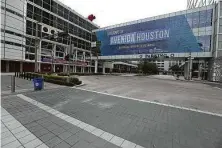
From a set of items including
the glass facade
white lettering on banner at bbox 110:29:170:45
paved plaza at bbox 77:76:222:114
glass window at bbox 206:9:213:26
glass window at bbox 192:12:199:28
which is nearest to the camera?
paved plaza at bbox 77:76:222:114

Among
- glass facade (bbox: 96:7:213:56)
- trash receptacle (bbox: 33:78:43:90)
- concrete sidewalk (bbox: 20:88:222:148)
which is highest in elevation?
glass facade (bbox: 96:7:213:56)

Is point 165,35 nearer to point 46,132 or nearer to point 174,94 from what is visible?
point 174,94

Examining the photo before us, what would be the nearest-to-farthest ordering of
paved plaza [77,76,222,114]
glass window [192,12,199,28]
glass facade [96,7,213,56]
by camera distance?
paved plaza [77,76,222,114] < glass facade [96,7,213,56] < glass window [192,12,199,28]

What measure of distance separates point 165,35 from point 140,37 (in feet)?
22.2

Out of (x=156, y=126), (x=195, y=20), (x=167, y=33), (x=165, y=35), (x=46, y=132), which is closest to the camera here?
(x=46, y=132)

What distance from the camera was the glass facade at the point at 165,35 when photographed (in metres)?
29.0

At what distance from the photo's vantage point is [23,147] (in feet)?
10.1

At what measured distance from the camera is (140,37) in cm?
3688

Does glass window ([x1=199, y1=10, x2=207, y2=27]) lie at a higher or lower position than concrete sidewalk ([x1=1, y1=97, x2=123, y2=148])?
higher

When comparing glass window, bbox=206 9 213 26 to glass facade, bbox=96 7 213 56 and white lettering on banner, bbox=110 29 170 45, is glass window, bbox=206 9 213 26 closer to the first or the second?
glass facade, bbox=96 7 213 56

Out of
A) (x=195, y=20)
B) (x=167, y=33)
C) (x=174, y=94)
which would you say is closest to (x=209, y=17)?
(x=195, y=20)

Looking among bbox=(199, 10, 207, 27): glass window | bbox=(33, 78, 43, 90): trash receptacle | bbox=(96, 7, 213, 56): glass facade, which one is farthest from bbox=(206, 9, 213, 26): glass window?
bbox=(33, 78, 43, 90): trash receptacle

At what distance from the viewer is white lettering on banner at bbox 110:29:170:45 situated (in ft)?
110

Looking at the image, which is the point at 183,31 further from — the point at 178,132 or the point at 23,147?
the point at 23,147
